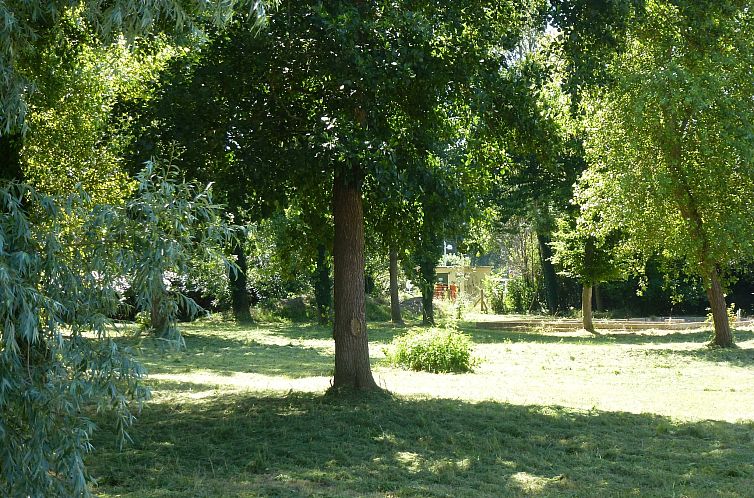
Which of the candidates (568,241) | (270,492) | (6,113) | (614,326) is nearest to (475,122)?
(270,492)

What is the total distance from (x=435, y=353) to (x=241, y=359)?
435 cm

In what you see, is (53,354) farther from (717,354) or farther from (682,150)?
(682,150)

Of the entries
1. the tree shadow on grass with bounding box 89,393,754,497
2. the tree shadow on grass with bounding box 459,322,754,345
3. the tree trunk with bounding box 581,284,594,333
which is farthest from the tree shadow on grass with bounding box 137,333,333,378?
the tree trunk with bounding box 581,284,594,333

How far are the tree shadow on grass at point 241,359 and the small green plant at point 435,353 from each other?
1385mm

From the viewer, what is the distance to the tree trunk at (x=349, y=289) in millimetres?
10016

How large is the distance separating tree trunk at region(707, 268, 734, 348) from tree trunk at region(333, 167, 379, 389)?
35.6ft

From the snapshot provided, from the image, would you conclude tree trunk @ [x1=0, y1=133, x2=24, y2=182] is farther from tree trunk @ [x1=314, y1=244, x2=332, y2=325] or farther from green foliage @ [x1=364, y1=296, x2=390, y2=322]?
green foliage @ [x1=364, y1=296, x2=390, y2=322]

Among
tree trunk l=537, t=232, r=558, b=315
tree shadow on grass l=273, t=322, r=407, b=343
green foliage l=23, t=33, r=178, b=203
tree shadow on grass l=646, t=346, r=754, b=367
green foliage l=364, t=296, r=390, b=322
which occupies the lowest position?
tree shadow on grass l=646, t=346, r=754, b=367

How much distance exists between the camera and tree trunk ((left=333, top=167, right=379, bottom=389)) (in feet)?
32.9

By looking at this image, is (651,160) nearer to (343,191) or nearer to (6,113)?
(343,191)

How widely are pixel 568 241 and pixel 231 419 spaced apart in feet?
56.4

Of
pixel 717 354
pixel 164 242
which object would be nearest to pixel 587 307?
pixel 717 354

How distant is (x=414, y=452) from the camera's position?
7684 millimetres

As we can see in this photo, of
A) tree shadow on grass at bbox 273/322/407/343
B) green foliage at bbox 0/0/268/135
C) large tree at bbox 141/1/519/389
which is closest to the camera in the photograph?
green foliage at bbox 0/0/268/135
